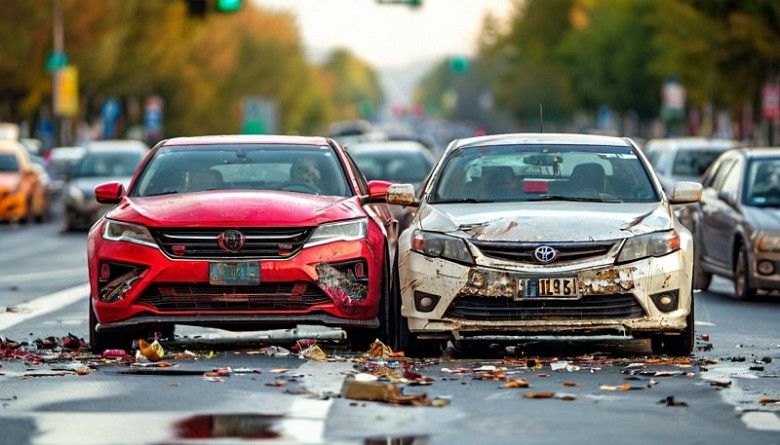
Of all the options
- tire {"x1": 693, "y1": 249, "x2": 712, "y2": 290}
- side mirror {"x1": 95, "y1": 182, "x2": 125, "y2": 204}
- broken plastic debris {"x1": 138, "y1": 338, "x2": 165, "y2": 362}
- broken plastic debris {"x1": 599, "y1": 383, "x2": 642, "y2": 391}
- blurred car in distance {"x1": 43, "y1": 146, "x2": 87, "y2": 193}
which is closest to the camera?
broken plastic debris {"x1": 599, "y1": 383, "x2": 642, "y2": 391}

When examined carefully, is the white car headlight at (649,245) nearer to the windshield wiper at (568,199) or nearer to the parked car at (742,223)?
the windshield wiper at (568,199)

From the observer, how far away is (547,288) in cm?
1211

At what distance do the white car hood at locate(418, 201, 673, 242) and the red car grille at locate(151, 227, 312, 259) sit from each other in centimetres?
85

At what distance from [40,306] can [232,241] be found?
17.0ft

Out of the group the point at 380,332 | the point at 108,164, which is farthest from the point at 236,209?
the point at 108,164

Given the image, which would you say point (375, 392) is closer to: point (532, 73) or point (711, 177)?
point (711, 177)

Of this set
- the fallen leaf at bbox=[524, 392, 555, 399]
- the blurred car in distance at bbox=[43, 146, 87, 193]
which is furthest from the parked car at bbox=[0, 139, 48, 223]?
the fallen leaf at bbox=[524, 392, 555, 399]

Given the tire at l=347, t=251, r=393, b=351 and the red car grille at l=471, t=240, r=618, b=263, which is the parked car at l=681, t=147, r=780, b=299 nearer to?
the tire at l=347, t=251, r=393, b=351

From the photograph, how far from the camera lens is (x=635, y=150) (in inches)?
546

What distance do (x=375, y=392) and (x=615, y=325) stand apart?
256 cm

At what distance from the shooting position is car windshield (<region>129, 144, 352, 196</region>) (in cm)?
1395

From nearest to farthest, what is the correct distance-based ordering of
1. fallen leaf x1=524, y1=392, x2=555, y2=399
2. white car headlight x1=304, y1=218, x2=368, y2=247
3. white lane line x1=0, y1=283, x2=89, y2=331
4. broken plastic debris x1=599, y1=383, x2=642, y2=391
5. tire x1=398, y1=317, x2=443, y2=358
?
1. fallen leaf x1=524, y1=392, x2=555, y2=399
2. broken plastic debris x1=599, y1=383, x2=642, y2=391
3. tire x1=398, y1=317, x2=443, y2=358
4. white car headlight x1=304, y1=218, x2=368, y2=247
5. white lane line x1=0, y1=283, x2=89, y2=331

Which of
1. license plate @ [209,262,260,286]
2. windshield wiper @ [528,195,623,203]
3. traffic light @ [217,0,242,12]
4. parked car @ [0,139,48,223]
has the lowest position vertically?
parked car @ [0,139,48,223]

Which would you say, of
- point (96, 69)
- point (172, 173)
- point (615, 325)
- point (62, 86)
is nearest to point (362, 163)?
point (172, 173)
